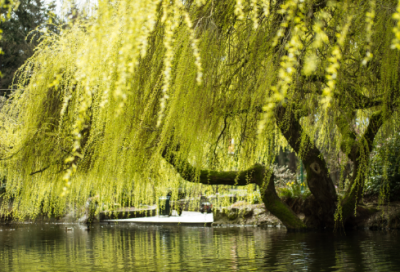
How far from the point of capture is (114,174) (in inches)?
233

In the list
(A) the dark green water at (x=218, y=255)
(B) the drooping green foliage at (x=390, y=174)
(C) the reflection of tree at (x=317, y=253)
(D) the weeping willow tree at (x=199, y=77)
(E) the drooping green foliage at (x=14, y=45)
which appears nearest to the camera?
(D) the weeping willow tree at (x=199, y=77)

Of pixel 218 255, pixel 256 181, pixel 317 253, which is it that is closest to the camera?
pixel 317 253

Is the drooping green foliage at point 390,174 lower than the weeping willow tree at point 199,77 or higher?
lower

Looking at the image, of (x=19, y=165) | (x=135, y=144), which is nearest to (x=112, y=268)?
(x=135, y=144)

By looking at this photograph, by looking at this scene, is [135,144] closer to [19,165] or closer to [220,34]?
[220,34]

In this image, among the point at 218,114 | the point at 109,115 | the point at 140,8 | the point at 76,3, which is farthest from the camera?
the point at 218,114

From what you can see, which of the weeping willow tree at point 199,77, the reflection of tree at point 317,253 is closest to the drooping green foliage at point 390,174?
the reflection of tree at point 317,253

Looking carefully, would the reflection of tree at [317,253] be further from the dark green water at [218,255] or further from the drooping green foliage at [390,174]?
the drooping green foliage at [390,174]

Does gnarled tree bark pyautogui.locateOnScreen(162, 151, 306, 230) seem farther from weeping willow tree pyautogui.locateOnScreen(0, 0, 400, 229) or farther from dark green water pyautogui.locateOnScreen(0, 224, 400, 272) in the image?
weeping willow tree pyautogui.locateOnScreen(0, 0, 400, 229)

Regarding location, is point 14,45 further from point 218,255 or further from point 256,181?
point 218,255

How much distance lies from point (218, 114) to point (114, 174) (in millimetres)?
1825

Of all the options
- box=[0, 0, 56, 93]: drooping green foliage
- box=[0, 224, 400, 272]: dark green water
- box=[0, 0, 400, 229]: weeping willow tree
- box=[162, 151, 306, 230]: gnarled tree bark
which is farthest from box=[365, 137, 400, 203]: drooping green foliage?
box=[0, 0, 56, 93]: drooping green foliage

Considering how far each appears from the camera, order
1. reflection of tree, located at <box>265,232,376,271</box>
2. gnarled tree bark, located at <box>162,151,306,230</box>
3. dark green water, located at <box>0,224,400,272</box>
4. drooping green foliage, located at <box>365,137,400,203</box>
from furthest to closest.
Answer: drooping green foliage, located at <box>365,137,400,203</box>
gnarled tree bark, located at <box>162,151,306,230</box>
dark green water, located at <box>0,224,400,272</box>
reflection of tree, located at <box>265,232,376,271</box>

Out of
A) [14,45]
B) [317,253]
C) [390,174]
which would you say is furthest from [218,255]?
[14,45]
